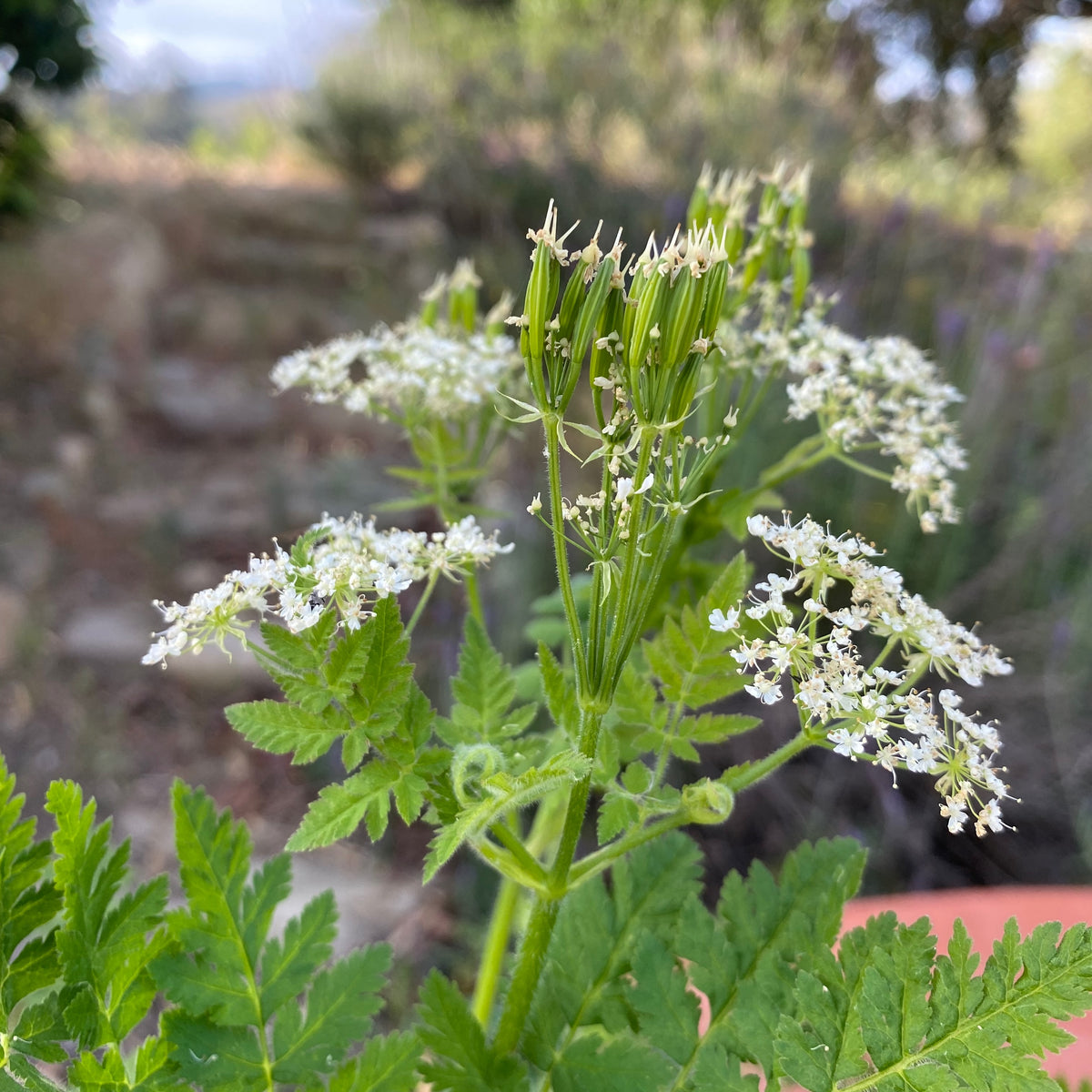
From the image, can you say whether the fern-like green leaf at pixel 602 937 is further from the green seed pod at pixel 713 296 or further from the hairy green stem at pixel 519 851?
the green seed pod at pixel 713 296

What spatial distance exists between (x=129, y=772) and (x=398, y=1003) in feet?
3.88

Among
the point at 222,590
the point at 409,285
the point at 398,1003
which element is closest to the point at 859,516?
the point at 398,1003

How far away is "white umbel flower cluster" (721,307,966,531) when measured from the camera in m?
0.79

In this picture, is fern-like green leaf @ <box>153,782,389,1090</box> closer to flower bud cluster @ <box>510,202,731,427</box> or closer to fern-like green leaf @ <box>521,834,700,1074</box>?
fern-like green leaf @ <box>521,834,700,1074</box>

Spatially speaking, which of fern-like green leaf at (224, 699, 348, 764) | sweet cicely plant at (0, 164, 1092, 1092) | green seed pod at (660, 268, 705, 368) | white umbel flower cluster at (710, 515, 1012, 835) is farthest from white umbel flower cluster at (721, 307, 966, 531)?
fern-like green leaf at (224, 699, 348, 764)

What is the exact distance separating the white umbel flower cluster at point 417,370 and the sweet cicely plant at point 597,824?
0.73 feet

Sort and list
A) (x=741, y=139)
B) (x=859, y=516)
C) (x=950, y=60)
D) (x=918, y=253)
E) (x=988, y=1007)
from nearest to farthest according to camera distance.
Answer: (x=988, y=1007) < (x=859, y=516) < (x=918, y=253) < (x=741, y=139) < (x=950, y=60)

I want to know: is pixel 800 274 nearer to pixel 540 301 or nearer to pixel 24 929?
pixel 540 301

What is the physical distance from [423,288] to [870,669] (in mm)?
4640

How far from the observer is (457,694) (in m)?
0.64

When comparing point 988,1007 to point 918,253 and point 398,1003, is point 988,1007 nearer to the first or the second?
point 398,1003

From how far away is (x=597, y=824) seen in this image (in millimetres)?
579

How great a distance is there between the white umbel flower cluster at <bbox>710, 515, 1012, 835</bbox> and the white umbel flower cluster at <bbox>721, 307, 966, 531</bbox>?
0.57 feet

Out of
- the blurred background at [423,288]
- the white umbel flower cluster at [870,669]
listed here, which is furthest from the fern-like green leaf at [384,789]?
the blurred background at [423,288]
